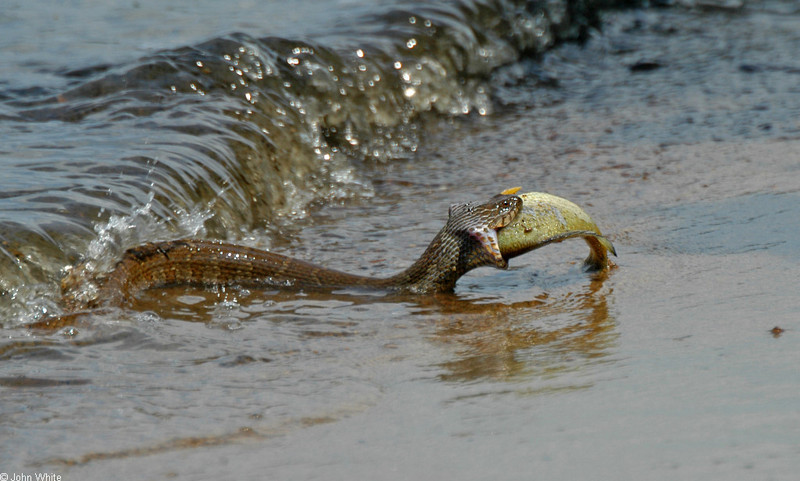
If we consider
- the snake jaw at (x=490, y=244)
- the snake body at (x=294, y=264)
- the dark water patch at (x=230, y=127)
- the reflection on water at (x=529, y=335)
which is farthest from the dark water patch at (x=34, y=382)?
the snake jaw at (x=490, y=244)

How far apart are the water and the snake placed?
0.13m

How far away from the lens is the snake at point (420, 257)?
13.5ft

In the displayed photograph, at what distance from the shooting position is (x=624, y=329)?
3.50 meters

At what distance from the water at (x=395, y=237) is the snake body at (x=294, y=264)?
13 centimetres

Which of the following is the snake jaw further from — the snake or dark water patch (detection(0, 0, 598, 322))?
dark water patch (detection(0, 0, 598, 322))

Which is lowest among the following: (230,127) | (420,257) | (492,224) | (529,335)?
(529,335)

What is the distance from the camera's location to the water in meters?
2.58

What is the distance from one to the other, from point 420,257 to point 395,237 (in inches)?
34.5

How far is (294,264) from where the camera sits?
4539mm

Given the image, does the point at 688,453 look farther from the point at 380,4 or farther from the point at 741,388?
the point at 380,4

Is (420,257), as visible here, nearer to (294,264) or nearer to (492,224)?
(492,224)

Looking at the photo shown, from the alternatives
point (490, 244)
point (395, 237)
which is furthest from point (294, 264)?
point (490, 244)

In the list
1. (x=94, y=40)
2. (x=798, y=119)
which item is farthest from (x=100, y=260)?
(x=798, y=119)

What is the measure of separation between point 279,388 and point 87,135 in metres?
3.49
